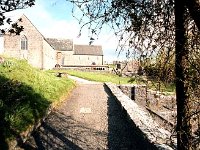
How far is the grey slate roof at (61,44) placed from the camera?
8750cm

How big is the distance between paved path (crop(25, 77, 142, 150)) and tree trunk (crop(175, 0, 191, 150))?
5.41 metres

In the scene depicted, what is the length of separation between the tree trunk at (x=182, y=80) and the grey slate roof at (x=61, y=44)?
82.4 meters

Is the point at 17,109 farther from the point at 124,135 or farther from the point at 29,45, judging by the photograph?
the point at 29,45

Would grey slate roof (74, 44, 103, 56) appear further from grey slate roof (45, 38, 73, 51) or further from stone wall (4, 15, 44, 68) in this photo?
stone wall (4, 15, 44, 68)

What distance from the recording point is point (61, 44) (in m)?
89.0

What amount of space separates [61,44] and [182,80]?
85.1 m

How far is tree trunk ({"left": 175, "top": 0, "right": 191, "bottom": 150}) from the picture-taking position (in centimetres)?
488

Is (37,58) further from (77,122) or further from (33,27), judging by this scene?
(77,122)

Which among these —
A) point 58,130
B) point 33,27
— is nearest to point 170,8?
point 58,130

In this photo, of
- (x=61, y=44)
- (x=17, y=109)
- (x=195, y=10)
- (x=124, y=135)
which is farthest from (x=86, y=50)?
(x=195, y=10)

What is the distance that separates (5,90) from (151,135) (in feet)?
22.2

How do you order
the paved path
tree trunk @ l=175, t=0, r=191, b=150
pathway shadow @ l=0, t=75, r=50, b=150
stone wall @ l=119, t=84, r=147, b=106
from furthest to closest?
stone wall @ l=119, t=84, r=147, b=106, the paved path, pathway shadow @ l=0, t=75, r=50, b=150, tree trunk @ l=175, t=0, r=191, b=150

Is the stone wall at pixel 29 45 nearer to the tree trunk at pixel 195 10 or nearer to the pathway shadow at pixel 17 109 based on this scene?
the pathway shadow at pixel 17 109

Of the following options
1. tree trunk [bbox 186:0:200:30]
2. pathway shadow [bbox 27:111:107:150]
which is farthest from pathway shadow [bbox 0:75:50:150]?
tree trunk [bbox 186:0:200:30]
